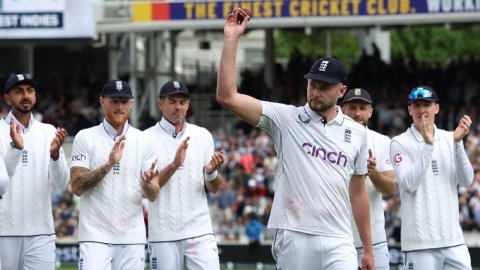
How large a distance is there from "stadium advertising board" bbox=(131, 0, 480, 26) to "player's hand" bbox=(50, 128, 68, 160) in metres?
16.9

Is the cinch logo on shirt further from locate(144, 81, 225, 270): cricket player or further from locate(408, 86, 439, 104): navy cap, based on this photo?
locate(144, 81, 225, 270): cricket player

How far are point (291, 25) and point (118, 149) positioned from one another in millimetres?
17865

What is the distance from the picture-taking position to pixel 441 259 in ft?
37.2

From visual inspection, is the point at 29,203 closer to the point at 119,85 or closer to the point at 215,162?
the point at 119,85

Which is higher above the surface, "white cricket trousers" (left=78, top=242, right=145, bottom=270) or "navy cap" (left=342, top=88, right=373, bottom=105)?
"navy cap" (left=342, top=88, right=373, bottom=105)

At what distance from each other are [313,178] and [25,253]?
11.2 feet

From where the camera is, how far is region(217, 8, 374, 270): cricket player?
30.1ft

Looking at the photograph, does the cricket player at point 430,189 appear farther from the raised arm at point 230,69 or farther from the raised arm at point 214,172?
the raised arm at point 230,69

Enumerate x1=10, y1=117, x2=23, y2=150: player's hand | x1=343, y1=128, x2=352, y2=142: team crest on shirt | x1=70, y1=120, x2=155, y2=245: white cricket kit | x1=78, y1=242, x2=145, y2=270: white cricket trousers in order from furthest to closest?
x1=70, y1=120, x2=155, y2=245: white cricket kit → x1=78, y1=242, x2=145, y2=270: white cricket trousers → x1=10, y1=117, x2=23, y2=150: player's hand → x1=343, y1=128, x2=352, y2=142: team crest on shirt

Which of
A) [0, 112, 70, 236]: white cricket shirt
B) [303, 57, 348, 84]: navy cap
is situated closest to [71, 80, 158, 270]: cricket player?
[0, 112, 70, 236]: white cricket shirt

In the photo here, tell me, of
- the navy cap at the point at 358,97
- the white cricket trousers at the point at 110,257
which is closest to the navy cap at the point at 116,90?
the white cricket trousers at the point at 110,257

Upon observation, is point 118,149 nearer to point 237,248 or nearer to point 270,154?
point 237,248

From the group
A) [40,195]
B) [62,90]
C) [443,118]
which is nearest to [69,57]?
[62,90]

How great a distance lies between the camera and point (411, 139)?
11.6 m
